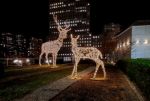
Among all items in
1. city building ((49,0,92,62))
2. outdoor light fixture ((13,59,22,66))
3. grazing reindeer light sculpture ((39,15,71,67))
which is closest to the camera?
grazing reindeer light sculpture ((39,15,71,67))

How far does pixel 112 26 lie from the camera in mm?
102188

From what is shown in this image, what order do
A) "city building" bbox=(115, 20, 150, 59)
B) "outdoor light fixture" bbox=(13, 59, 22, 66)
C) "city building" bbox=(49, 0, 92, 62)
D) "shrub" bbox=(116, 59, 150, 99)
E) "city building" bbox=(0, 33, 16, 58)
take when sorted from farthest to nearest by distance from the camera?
"city building" bbox=(49, 0, 92, 62)
"city building" bbox=(0, 33, 16, 58)
"city building" bbox=(115, 20, 150, 59)
"outdoor light fixture" bbox=(13, 59, 22, 66)
"shrub" bbox=(116, 59, 150, 99)

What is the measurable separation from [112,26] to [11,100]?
311 feet

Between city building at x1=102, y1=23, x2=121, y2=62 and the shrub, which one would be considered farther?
city building at x1=102, y1=23, x2=121, y2=62

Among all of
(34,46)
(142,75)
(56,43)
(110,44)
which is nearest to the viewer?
(142,75)

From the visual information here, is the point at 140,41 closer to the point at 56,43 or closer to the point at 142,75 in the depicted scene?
the point at 56,43

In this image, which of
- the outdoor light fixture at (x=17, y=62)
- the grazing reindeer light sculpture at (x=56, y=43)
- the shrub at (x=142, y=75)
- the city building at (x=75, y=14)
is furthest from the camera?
the city building at (x=75, y=14)

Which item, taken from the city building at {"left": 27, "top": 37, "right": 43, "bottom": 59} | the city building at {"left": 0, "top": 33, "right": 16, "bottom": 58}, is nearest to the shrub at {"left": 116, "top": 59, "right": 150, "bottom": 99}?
the city building at {"left": 0, "top": 33, "right": 16, "bottom": 58}

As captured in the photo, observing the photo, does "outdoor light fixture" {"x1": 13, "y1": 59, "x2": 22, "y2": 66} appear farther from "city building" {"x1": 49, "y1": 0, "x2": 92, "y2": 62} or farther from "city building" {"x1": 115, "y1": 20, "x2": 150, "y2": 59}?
"city building" {"x1": 49, "y1": 0, "x2": 92, "y2": 62}

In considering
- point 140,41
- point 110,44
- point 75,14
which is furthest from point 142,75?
point 75,14

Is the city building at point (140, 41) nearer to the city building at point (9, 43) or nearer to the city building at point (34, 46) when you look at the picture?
the city building at point (9, 43)

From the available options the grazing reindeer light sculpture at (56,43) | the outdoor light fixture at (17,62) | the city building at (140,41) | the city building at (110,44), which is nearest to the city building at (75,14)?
the city building at (110,44)

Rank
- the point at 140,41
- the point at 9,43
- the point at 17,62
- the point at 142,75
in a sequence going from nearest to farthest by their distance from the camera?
the point at 142,75 → the point at 17,62 → the point at 140,41 → the point at 9,43

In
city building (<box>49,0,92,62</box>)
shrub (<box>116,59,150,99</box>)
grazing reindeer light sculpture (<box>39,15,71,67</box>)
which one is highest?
city building (<box>49,0,92,62</box>)
